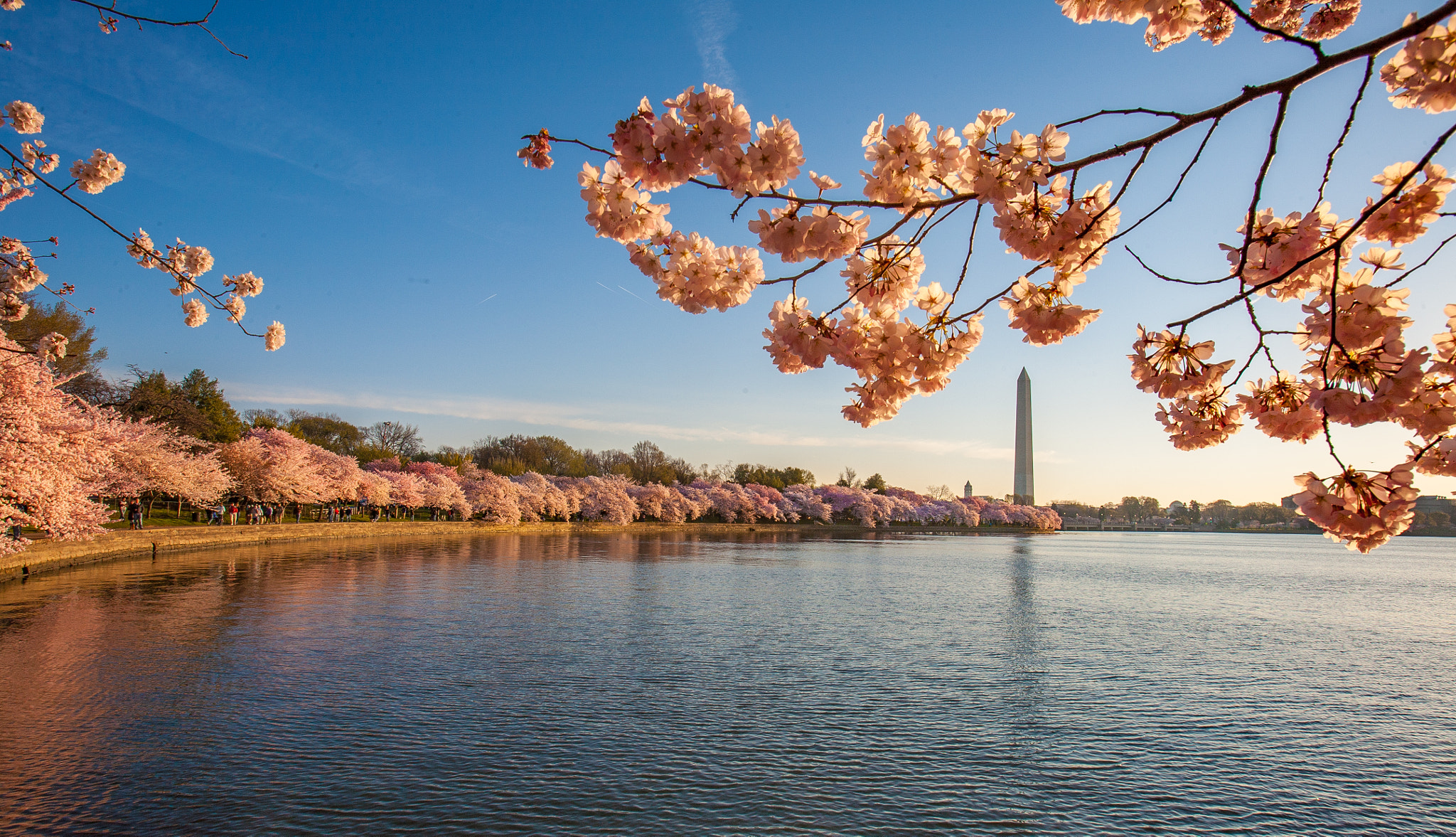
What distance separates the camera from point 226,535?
35.2 meters

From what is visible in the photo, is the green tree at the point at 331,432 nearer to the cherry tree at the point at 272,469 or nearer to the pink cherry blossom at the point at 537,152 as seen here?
the cherry tree at the point at 272,469

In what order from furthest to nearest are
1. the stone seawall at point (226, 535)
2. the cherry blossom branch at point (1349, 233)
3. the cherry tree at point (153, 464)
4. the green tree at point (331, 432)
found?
the green tree at point (331, 432), the cherry tree at point (153, 464), the stone seawall at point (226, 535), the cherry blossom branch at point (1349, 233)

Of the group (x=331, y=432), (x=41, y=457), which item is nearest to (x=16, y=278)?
(x=41, y=457)

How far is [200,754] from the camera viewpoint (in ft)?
26.1

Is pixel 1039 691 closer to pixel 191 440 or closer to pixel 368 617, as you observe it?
pixel 368 617

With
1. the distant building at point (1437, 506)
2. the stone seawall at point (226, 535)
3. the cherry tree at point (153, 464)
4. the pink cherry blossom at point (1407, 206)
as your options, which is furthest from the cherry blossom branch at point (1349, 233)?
the distant building at point (1437, 506)

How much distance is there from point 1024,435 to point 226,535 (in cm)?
9625

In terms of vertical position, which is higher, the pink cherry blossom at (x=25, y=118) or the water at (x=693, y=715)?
the pink cherry blossom at (x=25, y=118)

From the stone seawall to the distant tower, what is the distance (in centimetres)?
4693

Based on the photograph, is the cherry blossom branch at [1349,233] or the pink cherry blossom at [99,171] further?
the pink cherry blossom at [99,171]

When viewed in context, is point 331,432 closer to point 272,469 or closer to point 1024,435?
Answer: point 272,469

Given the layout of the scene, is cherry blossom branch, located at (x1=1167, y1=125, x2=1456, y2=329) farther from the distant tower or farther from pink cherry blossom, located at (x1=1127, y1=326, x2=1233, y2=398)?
the distant tower

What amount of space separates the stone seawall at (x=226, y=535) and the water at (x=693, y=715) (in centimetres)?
300

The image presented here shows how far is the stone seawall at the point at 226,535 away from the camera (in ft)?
72.3
